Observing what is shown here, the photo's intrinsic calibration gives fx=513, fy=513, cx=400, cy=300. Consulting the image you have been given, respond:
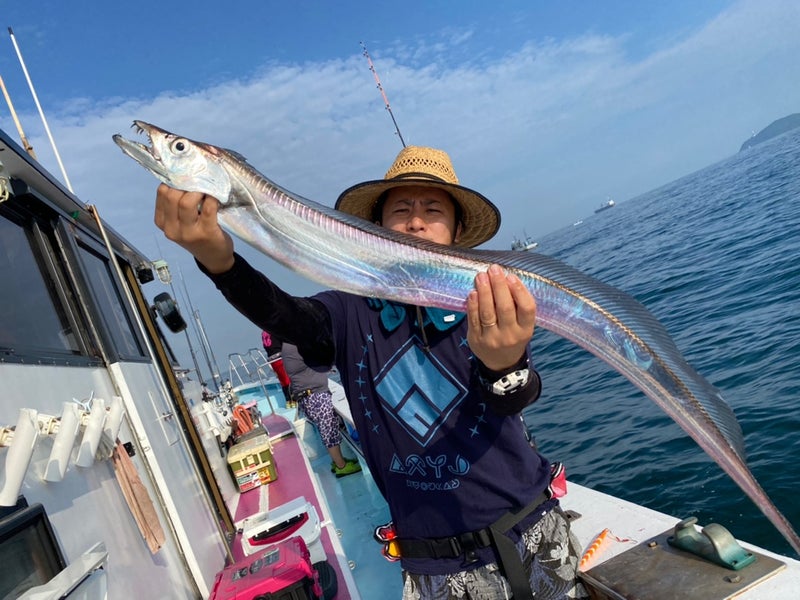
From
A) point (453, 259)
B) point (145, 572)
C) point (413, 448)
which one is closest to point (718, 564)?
point (413, 448)

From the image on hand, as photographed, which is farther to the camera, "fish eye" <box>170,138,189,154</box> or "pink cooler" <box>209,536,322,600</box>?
"pink cooler" <box>209,536,322,600</box>

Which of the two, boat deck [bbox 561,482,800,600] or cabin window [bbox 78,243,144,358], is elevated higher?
cabin window [bbox 78,243,144,358]

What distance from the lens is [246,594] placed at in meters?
3.33

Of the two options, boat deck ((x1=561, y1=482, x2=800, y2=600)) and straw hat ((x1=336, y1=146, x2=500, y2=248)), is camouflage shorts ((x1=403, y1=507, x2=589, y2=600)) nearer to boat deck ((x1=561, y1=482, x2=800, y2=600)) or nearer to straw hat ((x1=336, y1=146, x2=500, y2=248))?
boat deck ((x1=561, y1=482, x2=800, y2=600))

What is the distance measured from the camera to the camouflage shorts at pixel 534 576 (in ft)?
7.71

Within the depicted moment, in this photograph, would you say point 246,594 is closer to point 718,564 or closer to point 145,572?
point 145,572

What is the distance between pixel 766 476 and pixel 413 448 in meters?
5.04

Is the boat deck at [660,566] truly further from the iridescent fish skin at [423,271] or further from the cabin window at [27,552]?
the cabin window at [27,552]

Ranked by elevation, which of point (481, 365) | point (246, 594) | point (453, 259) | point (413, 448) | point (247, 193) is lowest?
point (246, 594)

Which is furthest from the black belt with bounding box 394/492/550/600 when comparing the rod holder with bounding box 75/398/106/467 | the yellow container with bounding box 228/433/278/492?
the yellow container with bounding box 228/433/278/492

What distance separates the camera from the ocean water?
560 cm

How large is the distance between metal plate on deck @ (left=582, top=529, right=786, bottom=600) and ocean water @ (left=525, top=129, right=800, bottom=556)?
274cm

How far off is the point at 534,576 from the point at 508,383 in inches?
40.8

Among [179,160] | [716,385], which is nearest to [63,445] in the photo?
[179,160]
